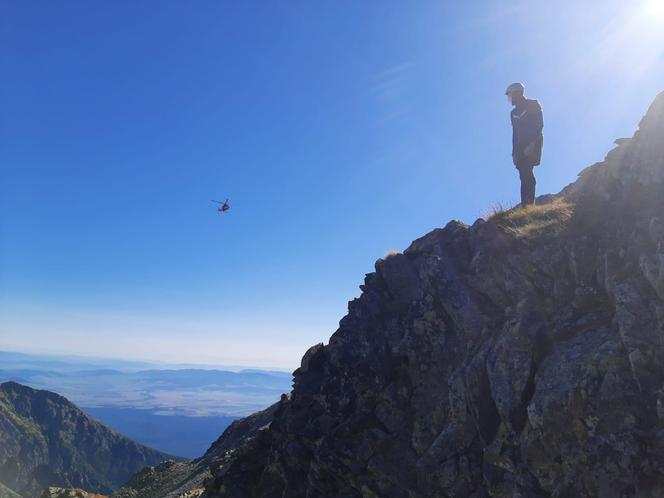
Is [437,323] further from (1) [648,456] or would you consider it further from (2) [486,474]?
(1) [648,456]

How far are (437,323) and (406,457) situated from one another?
194 inches

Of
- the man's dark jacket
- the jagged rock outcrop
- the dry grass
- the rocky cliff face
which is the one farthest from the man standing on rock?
the jagged rock outcrop

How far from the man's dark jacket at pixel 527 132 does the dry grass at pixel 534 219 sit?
243cm

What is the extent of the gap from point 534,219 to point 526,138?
15.7 ft

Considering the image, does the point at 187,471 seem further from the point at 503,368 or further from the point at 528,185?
the point at 528,185

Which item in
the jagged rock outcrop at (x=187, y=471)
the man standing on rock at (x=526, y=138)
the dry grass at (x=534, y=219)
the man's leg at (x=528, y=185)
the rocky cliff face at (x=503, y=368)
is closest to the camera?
the rocky cliff face at (x=503, y=368)

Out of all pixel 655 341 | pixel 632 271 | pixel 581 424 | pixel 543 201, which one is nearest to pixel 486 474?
pixel 581 424

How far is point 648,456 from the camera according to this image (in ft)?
35.3

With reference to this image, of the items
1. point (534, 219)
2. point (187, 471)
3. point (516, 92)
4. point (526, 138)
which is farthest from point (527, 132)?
point (187, 471)

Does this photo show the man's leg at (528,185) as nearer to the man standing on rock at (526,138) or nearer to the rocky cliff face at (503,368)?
the man standing on rock at (526,138)

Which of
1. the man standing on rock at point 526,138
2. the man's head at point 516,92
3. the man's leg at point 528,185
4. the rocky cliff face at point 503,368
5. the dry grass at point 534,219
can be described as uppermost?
the man's head at point 516,92

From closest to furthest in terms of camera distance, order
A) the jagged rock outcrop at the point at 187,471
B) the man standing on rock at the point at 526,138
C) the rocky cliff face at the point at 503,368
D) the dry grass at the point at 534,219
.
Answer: the rocky cliff face at the point at 503,368 < the dry grass at the point at 534,219 < the man standing on rock at the point at 526,138 < the jagged rock outcrop at the point at 187,471

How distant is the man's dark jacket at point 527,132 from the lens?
2167 cm

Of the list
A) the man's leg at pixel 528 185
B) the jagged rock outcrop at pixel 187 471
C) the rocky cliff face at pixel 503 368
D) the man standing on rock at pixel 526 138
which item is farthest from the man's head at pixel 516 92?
the jagged rock outcrop at pixel 187 471
